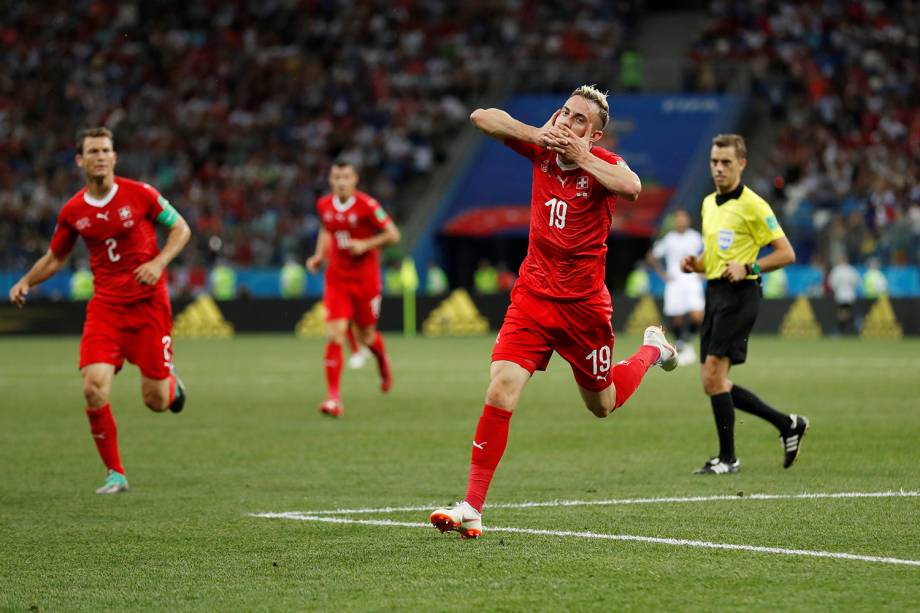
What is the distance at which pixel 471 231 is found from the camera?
40.1 m

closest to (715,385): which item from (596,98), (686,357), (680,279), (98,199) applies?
(596,98)

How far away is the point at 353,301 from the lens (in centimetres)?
1692

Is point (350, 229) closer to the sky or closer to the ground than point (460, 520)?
closer to the sky

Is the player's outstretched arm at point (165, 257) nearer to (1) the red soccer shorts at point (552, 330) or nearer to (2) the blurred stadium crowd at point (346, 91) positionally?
(1) the red soccer shorts at point (552, 330)

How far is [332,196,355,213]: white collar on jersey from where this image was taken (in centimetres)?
1700

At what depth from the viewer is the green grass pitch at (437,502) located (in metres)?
6.46

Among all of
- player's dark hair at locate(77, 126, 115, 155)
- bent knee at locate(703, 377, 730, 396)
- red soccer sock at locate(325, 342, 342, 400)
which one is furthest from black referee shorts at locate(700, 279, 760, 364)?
red soccer sock at locate(325, 342, 342, 400)

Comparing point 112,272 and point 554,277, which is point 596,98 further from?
point 112,272

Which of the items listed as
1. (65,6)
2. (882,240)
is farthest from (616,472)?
(65,6)

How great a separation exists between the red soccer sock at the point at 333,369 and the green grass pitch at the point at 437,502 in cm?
34

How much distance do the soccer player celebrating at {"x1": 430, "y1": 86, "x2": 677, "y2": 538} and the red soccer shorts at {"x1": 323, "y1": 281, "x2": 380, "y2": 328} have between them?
339 inches

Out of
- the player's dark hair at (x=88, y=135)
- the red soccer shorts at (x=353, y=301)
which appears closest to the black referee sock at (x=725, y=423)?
the player's dark hair at (x=88, y=135)

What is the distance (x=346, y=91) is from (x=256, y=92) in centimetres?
278

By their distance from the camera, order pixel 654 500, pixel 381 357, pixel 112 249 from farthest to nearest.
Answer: pixel 381 357
pixel 112 249
pixel 654 500
